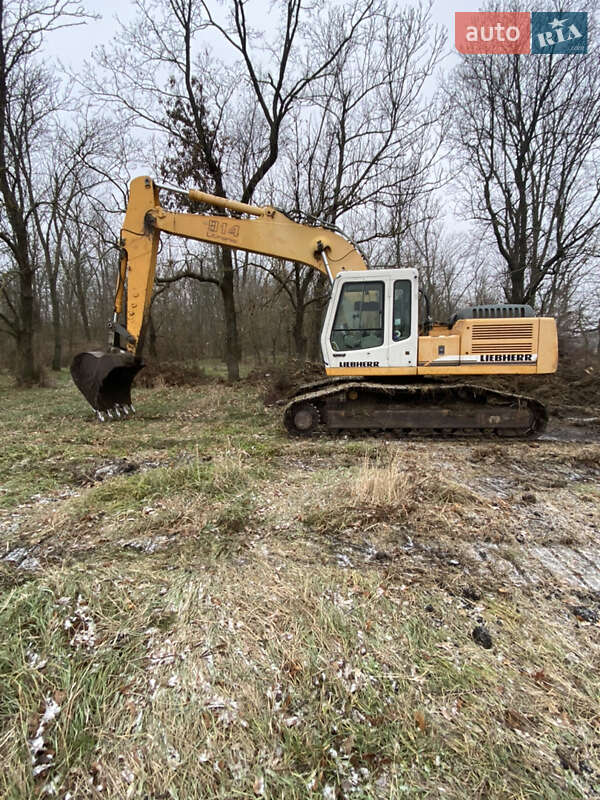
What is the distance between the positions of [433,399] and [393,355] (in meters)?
1.00

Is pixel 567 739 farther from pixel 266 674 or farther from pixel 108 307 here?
pixel 108 307

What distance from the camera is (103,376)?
718 centimetres

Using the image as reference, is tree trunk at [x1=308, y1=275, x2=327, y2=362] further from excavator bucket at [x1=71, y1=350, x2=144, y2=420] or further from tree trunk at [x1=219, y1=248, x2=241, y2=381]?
excavator bucket at [x1=71, y1=350, x2=144, y2=420]

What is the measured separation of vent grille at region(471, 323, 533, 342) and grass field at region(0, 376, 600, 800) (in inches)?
120

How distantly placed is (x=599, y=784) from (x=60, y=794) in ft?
6.68

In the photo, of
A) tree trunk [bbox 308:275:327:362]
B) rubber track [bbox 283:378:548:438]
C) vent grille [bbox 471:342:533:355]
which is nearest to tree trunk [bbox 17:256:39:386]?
tree trunk [bbox 308:275:327:362]

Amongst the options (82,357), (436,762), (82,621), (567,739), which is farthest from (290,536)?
Answer: (82,357)

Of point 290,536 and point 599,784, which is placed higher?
point 290,536

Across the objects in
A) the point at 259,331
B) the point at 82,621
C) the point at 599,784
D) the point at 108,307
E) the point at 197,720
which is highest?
the point at 108,307

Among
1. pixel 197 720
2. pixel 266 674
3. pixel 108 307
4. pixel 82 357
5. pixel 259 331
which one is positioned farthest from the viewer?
pixel 108 307

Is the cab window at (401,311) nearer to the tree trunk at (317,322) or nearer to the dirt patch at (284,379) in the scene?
the dirt patch at (284,379)

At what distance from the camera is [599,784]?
1.53 meters

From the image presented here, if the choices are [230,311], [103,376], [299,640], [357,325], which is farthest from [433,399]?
[230,311]

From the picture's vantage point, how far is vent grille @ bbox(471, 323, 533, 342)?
6.34 metres
